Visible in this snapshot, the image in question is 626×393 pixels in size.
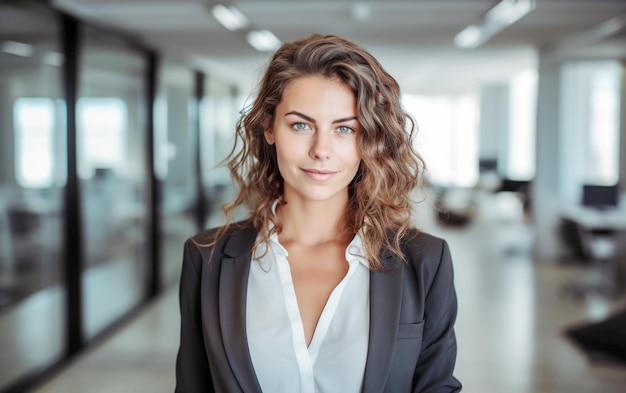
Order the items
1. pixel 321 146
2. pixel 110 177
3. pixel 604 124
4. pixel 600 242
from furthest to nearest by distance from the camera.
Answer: pixel 604 124
pixel 600 242
pixel 110 177
pixel 321 146

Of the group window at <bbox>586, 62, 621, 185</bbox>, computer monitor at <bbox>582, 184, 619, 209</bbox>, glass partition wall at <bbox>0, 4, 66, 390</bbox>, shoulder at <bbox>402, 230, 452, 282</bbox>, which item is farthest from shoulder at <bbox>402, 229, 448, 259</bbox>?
window at <bbox>586, 62, 621, 185</bbox>

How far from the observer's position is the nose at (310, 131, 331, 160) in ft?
4.94

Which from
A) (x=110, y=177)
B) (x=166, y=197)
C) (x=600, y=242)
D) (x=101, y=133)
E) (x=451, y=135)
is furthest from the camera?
(x=451, y=135)

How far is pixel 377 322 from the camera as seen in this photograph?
1.54m

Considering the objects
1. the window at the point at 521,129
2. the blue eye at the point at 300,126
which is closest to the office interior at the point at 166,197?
the blue eye at the point at 300,126

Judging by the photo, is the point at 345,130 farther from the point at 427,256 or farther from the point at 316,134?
the point at 427,256

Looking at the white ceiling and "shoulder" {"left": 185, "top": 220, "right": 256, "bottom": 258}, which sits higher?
the white ceiling

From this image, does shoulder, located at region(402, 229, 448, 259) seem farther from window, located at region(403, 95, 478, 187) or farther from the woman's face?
window, located at region(403, 95, 478, 187)

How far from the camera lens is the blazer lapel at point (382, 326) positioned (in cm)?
152

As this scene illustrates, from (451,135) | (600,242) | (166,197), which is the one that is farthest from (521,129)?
(166,197)

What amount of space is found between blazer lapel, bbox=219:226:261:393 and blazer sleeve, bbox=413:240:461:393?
0.40 metres

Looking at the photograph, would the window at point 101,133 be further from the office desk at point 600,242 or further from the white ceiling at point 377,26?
the office desk at point 600,242

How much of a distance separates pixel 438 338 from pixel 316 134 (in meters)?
0.57

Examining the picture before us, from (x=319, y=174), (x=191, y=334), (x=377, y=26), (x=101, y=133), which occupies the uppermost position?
(x=377, y=26)
